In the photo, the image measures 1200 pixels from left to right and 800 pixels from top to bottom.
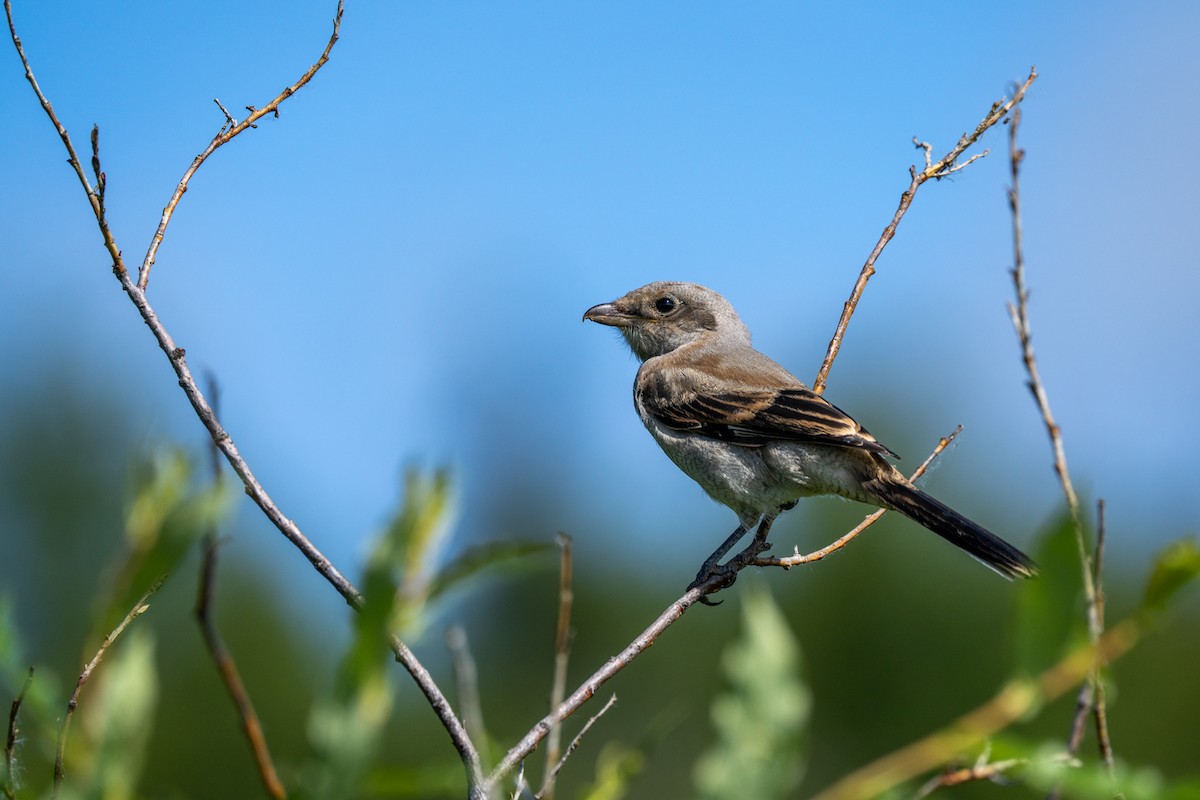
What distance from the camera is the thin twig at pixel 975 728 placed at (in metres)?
0.80

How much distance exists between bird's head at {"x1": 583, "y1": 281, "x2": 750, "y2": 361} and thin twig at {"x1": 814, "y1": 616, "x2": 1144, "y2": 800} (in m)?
6.28

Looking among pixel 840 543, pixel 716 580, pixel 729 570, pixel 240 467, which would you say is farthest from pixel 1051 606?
pixel 729 570

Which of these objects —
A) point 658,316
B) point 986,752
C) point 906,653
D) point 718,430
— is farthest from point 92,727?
point 906,653

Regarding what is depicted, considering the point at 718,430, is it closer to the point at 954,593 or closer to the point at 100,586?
the point at 100,586

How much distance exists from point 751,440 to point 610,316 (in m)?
1.98

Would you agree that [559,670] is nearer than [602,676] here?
Yes

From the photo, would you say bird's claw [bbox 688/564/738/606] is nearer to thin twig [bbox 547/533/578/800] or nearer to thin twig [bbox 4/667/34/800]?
thin twig [bbox 547/533/578/800]

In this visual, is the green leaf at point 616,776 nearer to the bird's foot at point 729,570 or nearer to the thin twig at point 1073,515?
the thin twig at point 1073,515

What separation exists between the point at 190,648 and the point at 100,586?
97.0 feet

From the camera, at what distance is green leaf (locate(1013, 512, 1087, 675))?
797 millimetres

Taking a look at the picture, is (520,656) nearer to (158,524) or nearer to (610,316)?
(610,316)

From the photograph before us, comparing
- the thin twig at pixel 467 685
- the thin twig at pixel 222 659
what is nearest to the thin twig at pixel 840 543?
the thin twig at pixel 467 685

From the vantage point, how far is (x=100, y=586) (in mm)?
906

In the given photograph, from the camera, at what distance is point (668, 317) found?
725cm
